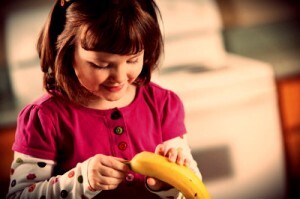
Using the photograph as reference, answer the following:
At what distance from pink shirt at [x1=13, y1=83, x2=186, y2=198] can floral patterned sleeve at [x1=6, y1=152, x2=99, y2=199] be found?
0.02m

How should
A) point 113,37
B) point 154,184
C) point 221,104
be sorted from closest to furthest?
point 113,37 → point 154,184 → point 221,104

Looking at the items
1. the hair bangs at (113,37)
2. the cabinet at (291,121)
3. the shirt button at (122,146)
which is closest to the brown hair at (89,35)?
the hair bangs at (113,37)

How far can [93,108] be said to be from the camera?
2.69 ft

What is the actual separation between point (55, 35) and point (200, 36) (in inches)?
14.2

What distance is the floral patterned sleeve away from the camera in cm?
75

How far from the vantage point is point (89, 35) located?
27.4 inches

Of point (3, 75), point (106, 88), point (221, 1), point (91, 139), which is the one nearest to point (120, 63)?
point (106, 88)

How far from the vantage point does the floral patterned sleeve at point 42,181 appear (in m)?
0.75

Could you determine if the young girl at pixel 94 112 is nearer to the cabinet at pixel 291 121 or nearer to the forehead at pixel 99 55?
the forehead at pixel 99 55

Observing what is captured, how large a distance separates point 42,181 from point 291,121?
660 millimetres

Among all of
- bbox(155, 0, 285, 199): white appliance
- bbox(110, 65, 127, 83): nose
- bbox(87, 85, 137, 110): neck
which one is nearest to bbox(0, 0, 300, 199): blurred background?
bbox(155, 0, 285, 199): white appliance

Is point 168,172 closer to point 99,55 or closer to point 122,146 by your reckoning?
point 122,146

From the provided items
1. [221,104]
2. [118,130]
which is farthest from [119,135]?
[221,104]

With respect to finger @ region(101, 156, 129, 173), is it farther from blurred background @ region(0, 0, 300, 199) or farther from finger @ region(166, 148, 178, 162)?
blurred background @ region(0, 0, 300, 199)
